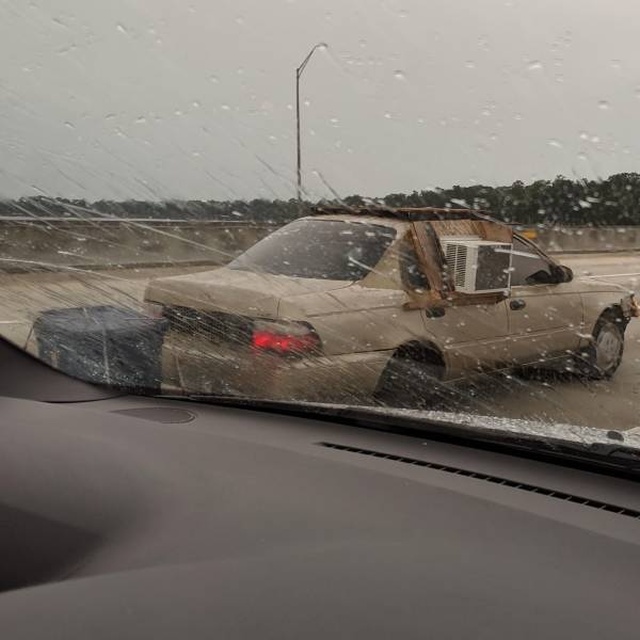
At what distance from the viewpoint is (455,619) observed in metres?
2.15

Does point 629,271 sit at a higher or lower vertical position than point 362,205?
lower

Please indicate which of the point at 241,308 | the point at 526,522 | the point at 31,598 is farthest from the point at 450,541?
the point at 241,308

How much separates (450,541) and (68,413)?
2.05 metres

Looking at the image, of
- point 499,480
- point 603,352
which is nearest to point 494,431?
point 499,480

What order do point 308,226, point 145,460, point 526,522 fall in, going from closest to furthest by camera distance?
1. point 526,522
2. point 145,460
3. point 308,226

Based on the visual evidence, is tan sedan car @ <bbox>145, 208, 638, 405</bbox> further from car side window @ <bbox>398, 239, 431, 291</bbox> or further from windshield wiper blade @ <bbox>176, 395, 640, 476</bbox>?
windshield wiper blade @ <bbox>176, 395, 640, 476</bbox>

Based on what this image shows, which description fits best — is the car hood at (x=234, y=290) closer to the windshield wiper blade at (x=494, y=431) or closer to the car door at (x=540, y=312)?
the windshield wiper blade at (x=494, y=431)

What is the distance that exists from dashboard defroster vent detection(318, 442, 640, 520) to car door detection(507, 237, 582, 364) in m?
1.56

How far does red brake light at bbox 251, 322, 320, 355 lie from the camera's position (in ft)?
14.9

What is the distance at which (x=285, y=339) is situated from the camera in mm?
4555

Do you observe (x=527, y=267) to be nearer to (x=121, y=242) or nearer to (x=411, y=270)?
(x=411, y=270)

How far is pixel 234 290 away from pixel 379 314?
2.66 feet

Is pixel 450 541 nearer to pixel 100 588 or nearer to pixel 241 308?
pixel 100 588

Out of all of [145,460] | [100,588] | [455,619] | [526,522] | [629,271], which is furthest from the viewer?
[629,271]
